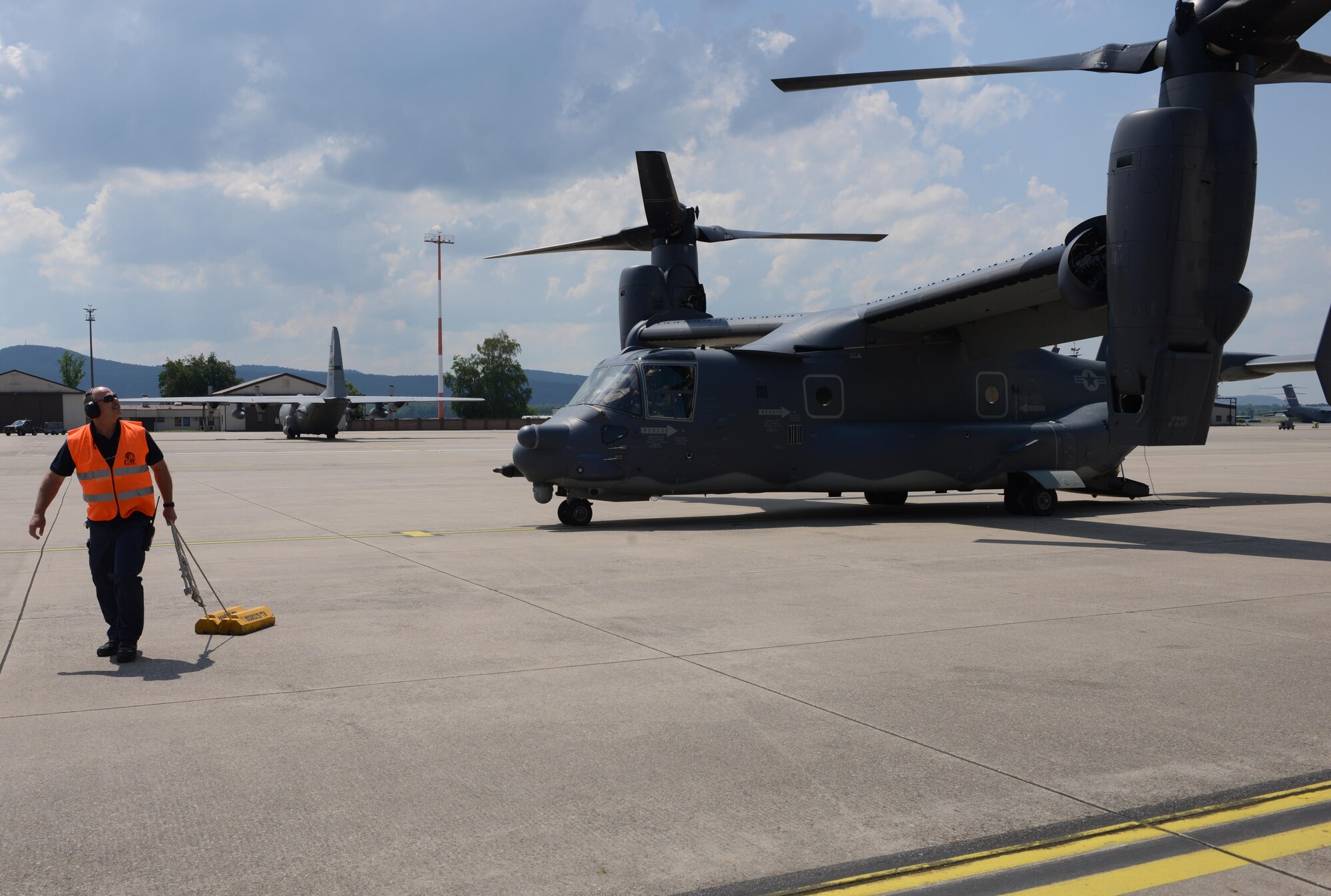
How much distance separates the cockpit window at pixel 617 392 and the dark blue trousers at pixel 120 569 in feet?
28.6

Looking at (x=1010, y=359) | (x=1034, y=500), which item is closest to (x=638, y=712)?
(x=1034, y=500)

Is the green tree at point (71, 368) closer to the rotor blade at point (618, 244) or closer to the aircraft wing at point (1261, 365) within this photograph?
the rotor blade at point (618, 244)

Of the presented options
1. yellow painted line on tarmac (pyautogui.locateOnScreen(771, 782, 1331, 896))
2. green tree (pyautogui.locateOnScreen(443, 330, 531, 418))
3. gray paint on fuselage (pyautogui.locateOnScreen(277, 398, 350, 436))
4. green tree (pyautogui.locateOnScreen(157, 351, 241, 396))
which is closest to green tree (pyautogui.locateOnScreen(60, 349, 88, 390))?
green tree (pyautogui.locateOnScreen(157, 351, 241, 396))

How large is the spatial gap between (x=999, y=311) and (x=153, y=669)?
42.3 ft

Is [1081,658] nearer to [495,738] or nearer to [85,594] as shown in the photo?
[495,738]

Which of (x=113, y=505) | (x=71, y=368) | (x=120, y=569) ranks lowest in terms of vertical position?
(x=120, y=569)

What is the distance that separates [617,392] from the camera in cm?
1550

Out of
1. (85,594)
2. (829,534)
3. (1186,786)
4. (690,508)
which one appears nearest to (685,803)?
(1186,786)

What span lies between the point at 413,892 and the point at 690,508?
15.1 m

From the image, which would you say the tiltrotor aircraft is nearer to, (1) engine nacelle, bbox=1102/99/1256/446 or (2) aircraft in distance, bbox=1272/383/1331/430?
(1) engine nacelle, bbox=1102/99/1256/446

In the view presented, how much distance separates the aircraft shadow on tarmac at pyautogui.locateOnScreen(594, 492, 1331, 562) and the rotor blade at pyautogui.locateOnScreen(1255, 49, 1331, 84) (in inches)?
230

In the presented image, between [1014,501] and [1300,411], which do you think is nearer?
[1014,501]

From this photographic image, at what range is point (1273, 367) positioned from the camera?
20562 mm

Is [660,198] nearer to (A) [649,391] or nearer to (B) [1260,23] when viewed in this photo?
(A) [649,391]
